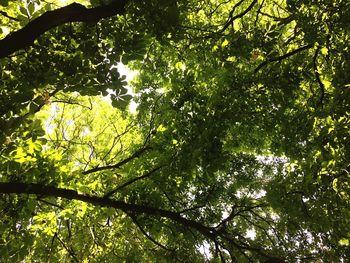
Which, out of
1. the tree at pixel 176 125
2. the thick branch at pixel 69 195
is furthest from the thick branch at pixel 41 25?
the thick branch at pixel 69 195

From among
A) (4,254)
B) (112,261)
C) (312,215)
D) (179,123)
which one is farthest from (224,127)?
(112,261)

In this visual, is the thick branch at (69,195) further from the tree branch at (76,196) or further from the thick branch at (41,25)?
the thick branch at (41,25)

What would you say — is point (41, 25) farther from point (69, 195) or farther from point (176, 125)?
point (176, 125)

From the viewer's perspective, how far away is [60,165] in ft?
19.3

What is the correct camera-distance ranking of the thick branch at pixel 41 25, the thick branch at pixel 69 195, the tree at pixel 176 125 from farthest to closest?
the thick branch at pixel 69 195 → the tree at pixel 176 125 → the thick branch at pixel 41 25

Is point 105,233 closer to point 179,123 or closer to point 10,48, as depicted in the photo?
point 179,123

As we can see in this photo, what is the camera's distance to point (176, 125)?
6.31 meters

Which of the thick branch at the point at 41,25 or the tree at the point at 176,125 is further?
the tree at the point at 176,125

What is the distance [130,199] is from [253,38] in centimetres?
429

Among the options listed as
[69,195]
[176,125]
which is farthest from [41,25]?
[176,125]

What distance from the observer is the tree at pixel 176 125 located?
11.9 ft

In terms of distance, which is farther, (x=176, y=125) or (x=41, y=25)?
(x=176, y=125)

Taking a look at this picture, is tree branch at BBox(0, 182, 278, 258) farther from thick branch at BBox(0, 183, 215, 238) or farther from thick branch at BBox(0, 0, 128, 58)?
thick branch at BBox(0, 0, 128, 58)

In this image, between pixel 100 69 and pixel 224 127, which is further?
pixel 224 127
